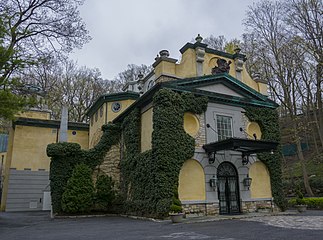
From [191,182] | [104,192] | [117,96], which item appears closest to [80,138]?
[117,96]

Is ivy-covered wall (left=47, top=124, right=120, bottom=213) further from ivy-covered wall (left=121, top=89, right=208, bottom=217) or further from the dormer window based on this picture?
the dormer window

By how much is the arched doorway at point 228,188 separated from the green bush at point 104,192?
612 cm

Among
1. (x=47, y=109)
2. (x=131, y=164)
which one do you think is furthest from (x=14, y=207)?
(x=131, y=164)

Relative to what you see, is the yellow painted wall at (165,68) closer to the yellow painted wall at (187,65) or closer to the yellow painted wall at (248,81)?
the yellow painted wall at (187,65)

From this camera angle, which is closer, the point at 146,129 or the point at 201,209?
the point at 201,209

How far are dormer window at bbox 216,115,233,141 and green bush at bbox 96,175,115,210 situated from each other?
674 cm

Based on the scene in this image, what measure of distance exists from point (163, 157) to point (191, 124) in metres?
2.50

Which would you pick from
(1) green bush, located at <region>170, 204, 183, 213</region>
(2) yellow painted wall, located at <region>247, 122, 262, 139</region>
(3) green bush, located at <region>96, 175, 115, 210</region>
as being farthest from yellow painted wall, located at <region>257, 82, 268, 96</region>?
(3) green bush, located at <region>96, 175, 115, 210</region>

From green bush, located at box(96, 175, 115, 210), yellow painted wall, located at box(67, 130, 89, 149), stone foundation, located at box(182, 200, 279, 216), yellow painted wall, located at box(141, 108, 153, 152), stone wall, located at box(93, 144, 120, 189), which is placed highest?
yellow painted wall, located at box(67, 130, 89, 149)

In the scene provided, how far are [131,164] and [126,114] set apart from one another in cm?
340

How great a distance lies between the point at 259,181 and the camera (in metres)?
14.8

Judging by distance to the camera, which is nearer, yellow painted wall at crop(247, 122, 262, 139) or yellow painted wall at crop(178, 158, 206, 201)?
yellow painted wall at crop(178, 158, 206, 201)

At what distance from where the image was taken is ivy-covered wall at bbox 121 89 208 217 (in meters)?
12.1

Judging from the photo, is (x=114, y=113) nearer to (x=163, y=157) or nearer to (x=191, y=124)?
(x=191, y=124)
